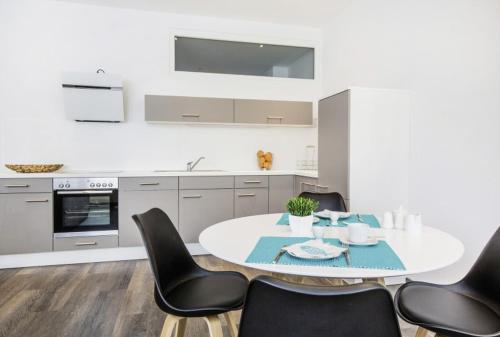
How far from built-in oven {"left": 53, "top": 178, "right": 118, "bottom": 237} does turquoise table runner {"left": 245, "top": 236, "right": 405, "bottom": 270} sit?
8.17ft

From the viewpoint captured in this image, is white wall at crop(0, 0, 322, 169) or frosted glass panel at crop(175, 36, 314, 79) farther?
frosted glass panel at crop(175, 36, 314, 79)

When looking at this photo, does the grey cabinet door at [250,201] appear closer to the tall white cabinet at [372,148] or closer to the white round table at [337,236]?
A: the tall white cabinet at [372,148]

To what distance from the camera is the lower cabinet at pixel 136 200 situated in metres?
3.40

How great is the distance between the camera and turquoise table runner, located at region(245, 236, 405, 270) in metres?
1.10

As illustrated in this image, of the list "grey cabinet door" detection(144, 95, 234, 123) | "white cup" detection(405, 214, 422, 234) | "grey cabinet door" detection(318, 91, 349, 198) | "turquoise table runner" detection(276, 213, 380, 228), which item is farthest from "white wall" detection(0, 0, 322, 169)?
"white cup" detection(405, 214, 422, 234)

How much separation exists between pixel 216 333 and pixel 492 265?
1185mm

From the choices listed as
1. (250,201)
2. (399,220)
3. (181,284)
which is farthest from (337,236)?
(250,201)

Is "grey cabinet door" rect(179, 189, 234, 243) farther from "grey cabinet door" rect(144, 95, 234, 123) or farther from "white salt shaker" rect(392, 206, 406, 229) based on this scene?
"white salt shaker" rect(392, 206, 406, 229)

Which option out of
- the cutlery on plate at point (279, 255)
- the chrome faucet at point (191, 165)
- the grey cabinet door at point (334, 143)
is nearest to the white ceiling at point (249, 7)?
the grey cabinet door at point (334, 143)

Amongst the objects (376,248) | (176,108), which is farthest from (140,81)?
(376,248)

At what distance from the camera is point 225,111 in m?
3.90

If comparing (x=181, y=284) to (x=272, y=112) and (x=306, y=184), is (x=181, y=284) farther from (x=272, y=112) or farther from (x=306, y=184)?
(x=272, y=112)

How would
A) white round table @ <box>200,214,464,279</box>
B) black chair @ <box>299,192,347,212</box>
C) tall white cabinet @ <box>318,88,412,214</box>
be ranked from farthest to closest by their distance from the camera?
tall white cabinet @ <box>318,88,412,214</box>, black chair @ <box>299,192,347,212</box>, white round table @ <box>200,214,464,279</box>

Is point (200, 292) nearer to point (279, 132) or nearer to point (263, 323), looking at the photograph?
point (263, 323)
